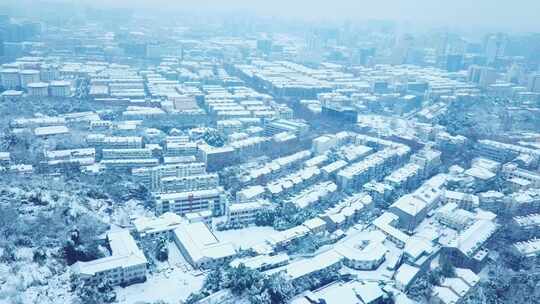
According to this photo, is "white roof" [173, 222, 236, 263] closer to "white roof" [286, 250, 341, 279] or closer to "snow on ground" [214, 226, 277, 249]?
"snow on ground" [214, 226, 277, 249]

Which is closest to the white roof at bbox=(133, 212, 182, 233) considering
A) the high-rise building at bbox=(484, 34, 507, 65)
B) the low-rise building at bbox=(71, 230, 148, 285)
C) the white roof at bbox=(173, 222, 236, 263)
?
the white roof at bbox=(173, 222, 236, 263)

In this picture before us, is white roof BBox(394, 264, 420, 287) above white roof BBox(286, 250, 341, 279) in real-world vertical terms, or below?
below

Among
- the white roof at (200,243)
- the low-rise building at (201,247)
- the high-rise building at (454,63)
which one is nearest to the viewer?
the low-rise building at (201,247)

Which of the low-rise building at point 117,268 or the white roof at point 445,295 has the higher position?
the low-rise building at point 117,268

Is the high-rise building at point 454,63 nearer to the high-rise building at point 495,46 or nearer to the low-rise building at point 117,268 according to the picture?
the high-rise building at point 495,46

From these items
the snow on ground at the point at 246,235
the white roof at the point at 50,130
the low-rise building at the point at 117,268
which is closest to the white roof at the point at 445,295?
the snow on ground at the point at 246,235

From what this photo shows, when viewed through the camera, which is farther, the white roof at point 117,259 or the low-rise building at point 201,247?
the low-rise building at point 201,247

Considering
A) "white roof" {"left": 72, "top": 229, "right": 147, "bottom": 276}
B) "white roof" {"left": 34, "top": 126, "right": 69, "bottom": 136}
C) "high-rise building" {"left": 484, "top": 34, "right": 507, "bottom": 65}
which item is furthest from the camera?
"high-rise building" {"left": 484, "top": 34, "right": 507, "bottom": 65}
